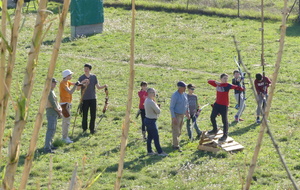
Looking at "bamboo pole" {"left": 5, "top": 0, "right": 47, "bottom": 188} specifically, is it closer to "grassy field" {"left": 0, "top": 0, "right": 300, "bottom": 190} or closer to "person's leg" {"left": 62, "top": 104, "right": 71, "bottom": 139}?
"grassy field" {"left": 0, "top": 0, "right": 300, "bottom": 190}

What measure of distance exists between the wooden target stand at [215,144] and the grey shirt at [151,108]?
146 centimetres

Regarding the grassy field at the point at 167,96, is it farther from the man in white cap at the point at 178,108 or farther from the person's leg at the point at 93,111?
the man in white cap at the point at 178,108

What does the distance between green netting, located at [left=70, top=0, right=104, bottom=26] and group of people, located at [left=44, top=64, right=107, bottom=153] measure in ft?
43.6

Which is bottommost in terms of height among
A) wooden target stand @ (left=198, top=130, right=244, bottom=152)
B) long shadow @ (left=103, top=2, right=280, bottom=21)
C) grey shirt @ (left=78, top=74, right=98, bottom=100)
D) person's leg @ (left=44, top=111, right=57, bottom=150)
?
wooden target stand @ (left=198, top=130, right=244, bottom=152)

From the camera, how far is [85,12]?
26.2 metres

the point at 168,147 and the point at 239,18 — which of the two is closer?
the point at 168,147

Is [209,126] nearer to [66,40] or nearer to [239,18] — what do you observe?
[66,40]

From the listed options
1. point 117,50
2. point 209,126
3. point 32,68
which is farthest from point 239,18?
point 32,68

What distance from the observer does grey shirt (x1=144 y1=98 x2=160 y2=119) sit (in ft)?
35.5

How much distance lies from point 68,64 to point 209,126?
853 centimetres

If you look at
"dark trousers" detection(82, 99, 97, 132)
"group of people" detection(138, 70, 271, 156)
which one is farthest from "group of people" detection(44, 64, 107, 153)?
"group of people" detection(138, 70, 271, 156)

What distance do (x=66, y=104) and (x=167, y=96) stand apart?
5.69m

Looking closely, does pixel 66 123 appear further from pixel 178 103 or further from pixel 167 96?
pixel 167 96

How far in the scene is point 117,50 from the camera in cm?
2422
